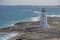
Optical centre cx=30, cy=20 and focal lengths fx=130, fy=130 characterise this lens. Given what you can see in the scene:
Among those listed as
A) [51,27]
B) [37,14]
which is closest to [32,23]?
[37,14]

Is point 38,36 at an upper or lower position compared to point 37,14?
lower

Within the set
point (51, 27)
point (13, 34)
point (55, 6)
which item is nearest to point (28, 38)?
point (13, 34)

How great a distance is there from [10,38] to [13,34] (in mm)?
64

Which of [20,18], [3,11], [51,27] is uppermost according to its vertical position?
[3,11]

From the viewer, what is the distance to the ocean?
1716mm

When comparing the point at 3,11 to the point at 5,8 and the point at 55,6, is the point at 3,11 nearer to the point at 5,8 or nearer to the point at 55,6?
the point at 5,8

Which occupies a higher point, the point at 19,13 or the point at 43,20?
the point at 19,13

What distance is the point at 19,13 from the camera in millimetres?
1738

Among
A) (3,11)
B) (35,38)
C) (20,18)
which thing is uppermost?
(3,11)

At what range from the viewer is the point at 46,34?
1699 millimetres

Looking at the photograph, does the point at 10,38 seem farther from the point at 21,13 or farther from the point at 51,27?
the point at 51,27

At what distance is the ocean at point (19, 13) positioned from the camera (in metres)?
1.72

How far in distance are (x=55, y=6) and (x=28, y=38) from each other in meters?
0.55

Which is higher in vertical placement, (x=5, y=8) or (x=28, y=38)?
(x=5, y=8)
